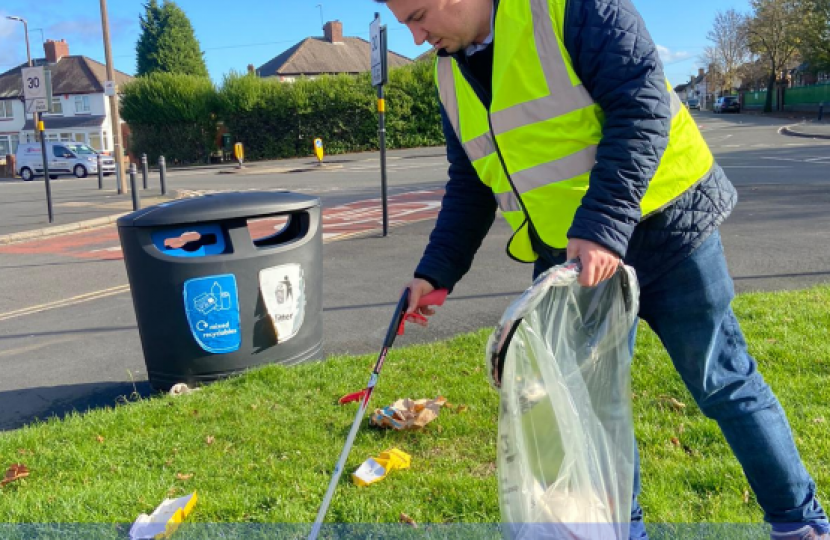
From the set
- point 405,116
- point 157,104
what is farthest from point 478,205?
point 157,104

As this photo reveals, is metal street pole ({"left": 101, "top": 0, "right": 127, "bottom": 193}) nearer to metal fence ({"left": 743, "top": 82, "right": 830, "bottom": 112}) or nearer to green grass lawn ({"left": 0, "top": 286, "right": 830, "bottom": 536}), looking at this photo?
green grass lawn ({"left": 0, "top": 286, "right": 830, "bottom": 536})

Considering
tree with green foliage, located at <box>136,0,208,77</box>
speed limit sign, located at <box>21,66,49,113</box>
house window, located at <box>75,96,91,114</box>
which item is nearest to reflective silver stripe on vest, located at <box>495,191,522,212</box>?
speed limit sign, located at <box>21,66,49,113</box>

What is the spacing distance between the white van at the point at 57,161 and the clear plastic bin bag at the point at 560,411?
33.2 metres

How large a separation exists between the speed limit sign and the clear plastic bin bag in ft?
44.0

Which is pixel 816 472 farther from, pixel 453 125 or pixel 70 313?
pixel 70 313

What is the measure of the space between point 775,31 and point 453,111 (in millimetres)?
54705

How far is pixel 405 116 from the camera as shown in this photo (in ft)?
114

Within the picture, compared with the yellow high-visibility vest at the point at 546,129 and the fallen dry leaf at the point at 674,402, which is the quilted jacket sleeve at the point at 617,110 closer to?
the yellow high-visibility vest at the point at 546,129

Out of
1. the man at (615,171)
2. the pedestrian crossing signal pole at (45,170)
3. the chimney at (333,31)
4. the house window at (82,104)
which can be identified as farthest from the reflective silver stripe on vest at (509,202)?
the house window at (82,104)

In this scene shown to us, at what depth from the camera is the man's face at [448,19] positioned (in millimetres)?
1849

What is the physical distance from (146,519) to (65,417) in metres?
1.65

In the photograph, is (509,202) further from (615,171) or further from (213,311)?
(213,311)

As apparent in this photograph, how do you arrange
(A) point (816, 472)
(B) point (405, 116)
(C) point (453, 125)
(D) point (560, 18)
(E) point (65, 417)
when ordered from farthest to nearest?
(B) point (405, 116), (E) point (65, 417), (A) point (816, 472), (C) point (453, 125), (D) point (560, 18)

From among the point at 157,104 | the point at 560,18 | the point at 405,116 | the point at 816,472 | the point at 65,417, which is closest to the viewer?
the point at 560,18
